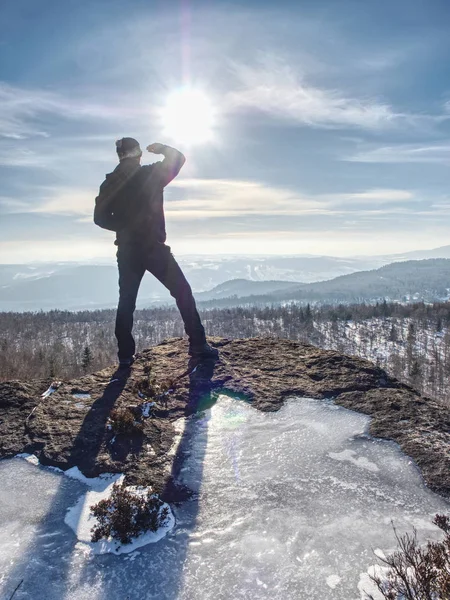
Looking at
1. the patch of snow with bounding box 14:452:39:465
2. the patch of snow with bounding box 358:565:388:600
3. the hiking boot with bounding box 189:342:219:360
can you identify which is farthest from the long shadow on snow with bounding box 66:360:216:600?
the hiking boot with bounding box 189:342:219:360

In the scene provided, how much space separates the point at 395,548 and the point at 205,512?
1.70 metres

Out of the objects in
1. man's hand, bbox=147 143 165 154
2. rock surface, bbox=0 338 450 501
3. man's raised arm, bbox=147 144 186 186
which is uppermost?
man's hand, bbox=147 143 165 154

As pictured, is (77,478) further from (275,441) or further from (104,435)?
(275,441)

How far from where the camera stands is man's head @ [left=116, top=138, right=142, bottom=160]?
7688 mm

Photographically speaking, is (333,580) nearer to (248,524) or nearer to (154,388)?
(248,524)

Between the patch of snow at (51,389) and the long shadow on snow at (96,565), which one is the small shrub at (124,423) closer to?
the long shadow on snow at (96,565)

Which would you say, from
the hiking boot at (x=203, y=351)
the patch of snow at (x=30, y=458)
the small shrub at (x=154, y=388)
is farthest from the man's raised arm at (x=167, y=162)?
the patch of snow at (x=30, y=458)

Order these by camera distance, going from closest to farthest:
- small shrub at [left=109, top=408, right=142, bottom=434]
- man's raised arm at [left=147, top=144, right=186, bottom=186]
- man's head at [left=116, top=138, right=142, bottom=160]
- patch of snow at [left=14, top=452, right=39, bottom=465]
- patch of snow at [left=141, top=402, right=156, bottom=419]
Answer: patch of snow at [left=14, top=452, right=39, bottom=465]
small shrub at [left=109, top=408, right=142, bottom=434]
patch of snow at [left=141, top=402, right=156, bottom=419]
man's head at [left=116, top=138, right=142, bottom=160]
man's raised arm at [left=147, top=144, right=186, bottom=186]

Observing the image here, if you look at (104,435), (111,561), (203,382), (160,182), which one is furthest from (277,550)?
(160,182)

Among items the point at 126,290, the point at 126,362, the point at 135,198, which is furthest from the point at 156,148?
the point at 126,362

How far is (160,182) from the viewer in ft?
26.0

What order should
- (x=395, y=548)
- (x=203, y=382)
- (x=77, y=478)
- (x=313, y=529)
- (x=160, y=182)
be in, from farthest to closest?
1. (x=160, y=182)
2. (x=203, y=382)
3. (x=77, y=478)
4. (x=313, y=529)
5. (x=395, y=548)

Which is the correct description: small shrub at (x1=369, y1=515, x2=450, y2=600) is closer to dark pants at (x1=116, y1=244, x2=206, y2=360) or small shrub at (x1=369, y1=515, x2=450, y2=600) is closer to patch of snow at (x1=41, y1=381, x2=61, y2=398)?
patch of snow at (x1=41, y1=381, x2=61, y2=398)

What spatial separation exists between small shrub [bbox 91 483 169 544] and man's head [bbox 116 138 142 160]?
5983mm
